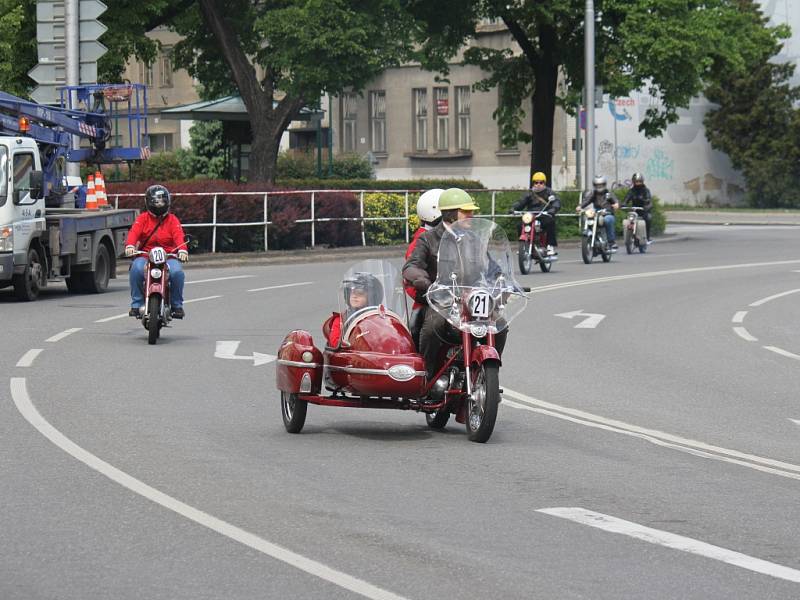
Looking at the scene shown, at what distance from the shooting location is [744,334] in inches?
752

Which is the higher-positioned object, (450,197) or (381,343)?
(450,197)

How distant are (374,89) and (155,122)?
14717 millimetres

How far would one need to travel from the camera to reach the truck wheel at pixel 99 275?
82.1 ft

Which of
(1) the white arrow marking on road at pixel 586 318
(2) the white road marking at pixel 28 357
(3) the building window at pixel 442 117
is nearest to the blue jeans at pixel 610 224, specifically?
(1) the white arrow marking on road at pixel 586 318

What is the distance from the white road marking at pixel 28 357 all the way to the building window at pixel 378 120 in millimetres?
55485

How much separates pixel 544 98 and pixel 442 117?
22.9 meters

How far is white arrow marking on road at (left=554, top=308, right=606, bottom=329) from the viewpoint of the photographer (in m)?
19.8

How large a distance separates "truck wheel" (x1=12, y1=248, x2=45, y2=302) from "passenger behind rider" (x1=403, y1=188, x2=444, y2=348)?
1268 cm

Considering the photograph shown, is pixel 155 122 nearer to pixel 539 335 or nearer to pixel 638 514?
pixel 539 335

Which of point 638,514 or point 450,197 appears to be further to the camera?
point 450,197

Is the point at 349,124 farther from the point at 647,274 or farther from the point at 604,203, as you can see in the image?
the point at 647,274

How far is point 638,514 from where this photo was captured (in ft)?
26.1

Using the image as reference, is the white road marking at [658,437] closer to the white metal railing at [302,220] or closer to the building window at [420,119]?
the white metal railing at [302,220]

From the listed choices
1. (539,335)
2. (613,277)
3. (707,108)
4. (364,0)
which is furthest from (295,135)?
Result: (539,335)
